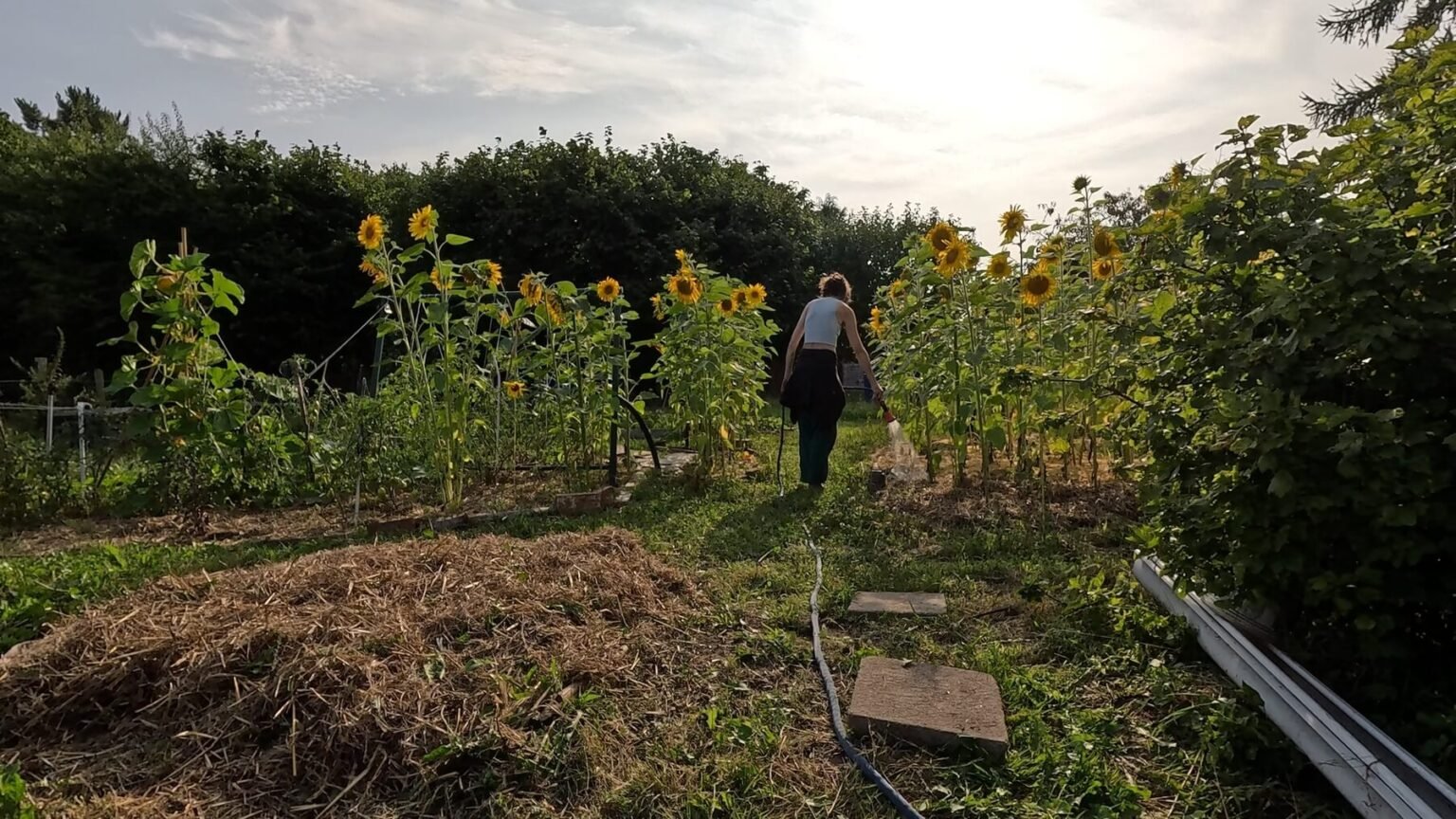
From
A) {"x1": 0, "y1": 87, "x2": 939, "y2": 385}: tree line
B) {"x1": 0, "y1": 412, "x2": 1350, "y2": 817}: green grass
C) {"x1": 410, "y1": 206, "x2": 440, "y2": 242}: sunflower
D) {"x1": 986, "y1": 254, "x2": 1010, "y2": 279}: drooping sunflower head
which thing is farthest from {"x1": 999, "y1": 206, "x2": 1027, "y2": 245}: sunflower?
{"x1": 0, "y1": 87, "x2": 939, "y2": 385}: tree line

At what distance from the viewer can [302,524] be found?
15.6ft

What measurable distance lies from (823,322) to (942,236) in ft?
3.30

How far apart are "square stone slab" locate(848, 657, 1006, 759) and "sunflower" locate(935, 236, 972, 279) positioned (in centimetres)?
283

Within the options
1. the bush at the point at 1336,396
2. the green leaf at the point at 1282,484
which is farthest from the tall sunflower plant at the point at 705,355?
the green leaf at the point at 1282,484

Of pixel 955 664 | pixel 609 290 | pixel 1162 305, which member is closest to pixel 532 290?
pixel 609 290

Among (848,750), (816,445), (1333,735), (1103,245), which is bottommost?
(848,750)

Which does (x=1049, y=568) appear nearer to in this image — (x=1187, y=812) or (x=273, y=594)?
(x=1187, y=812)

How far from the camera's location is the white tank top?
17.6ft

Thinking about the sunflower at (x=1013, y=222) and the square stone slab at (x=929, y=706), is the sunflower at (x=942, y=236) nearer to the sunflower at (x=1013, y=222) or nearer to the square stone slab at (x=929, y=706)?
the sunflower at (x=1013, y=222)

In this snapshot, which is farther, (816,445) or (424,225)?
(816,445)

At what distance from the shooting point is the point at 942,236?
189 inches

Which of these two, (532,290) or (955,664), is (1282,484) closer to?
(955,664)

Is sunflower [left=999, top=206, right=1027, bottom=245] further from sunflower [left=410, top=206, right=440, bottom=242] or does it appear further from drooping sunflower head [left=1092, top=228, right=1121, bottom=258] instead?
sunflower [left=410, top=206, right=440, bottom=242]

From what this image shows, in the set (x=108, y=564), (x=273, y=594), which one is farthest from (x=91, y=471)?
(x=273, y=594)
